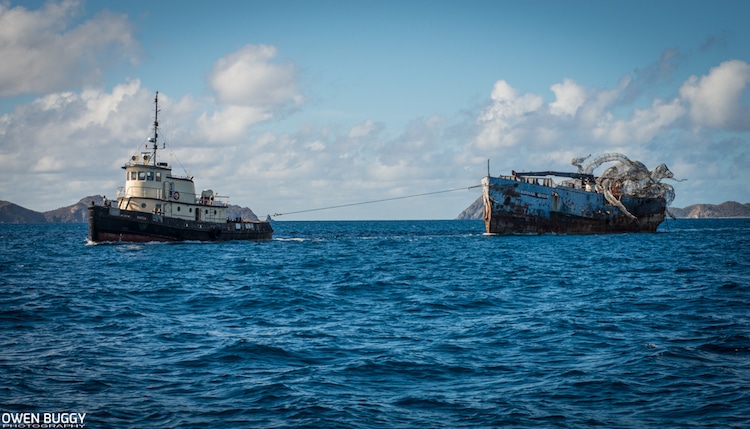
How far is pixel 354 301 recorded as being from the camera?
75.7ft

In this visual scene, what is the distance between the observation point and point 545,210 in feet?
236

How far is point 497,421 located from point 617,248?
155 feet

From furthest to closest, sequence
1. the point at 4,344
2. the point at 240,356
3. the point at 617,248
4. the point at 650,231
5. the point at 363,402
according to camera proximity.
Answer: the point at 650,231
the point at 617,248
the point at 4,344
the point at 240,356
the point at 363,402

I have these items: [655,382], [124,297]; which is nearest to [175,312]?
[124,297]

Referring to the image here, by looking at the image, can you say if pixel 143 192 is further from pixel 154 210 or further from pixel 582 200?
pixel 582 200

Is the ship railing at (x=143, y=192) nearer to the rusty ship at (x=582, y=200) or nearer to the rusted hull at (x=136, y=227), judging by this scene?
the rusted hull at (x=136, y=227)

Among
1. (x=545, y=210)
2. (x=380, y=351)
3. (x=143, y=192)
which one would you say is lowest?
(x=380, y=351)

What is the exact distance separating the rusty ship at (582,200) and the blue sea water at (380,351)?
39.8 meters

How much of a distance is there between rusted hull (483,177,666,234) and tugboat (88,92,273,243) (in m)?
31.5

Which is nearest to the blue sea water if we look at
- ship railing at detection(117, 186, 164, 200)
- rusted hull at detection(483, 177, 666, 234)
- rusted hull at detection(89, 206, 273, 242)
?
rusted hull at detection(89, 206, 273, 242)

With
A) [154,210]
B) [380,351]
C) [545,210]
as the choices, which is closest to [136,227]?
[154,210]

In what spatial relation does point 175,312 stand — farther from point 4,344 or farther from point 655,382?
point 655,382

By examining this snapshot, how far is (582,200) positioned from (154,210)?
50012 millimetres

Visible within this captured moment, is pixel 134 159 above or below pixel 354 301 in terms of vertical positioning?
above
